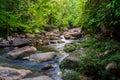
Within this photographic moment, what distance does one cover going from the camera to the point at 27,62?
26.5 feet

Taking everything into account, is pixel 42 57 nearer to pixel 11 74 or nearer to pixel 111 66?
pixel 11 74

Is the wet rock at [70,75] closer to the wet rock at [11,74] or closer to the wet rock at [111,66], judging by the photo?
the wet rock at [111,66]

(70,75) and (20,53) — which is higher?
(70,75)

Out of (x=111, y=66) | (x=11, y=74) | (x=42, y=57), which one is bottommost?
(x=42, y=57)

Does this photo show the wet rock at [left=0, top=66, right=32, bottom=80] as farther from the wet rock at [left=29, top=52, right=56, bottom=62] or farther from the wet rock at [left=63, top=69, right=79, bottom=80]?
the wet rock at [left=29, top=52, right=56, bottom=62]

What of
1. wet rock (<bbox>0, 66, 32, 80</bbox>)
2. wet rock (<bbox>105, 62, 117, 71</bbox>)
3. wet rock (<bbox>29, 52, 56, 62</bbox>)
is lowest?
wet rock (<bbox>29, 52, 56, 62</bbox>)

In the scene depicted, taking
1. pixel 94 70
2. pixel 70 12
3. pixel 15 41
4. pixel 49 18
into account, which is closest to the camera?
pixel 94 70

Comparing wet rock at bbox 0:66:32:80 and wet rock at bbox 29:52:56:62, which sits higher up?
wet rock at bbox 0:66:32:80

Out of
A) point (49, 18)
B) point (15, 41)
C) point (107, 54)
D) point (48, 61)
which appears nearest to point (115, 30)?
point (107, 54)

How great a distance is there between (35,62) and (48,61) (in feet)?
1.58

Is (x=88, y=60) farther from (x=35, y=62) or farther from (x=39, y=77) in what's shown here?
(x=35, y=62)

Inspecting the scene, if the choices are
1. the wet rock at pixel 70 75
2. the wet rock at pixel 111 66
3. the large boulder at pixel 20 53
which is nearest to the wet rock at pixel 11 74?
the wet rock at pixel 70 75

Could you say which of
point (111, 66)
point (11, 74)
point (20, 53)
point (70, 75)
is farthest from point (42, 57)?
point (111, 66)

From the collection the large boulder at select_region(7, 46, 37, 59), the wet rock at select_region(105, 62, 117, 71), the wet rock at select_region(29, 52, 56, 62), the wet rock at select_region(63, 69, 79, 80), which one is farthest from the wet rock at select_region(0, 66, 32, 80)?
the wet rock at select_region(105, 62, 117, 71)
